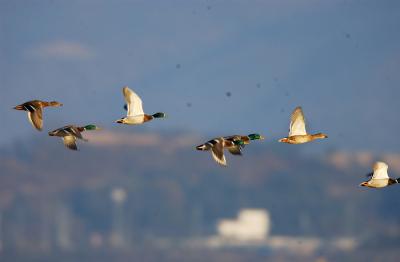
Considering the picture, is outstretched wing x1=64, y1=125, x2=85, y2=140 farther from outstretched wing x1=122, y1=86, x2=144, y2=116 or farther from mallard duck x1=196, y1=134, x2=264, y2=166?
mallard duck x1=196, y1=134, x2=264, y2=166

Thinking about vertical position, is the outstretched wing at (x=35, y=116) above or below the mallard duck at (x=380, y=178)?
above

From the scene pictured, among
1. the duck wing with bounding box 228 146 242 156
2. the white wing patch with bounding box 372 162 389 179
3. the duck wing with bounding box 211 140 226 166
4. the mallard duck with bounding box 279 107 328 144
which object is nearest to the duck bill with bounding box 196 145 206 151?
the duck wing with bounding box 211 140 226 166

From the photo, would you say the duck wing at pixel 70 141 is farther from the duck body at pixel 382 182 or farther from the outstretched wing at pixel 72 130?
the duck body at pixel 382 182

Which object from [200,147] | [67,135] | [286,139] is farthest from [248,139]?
[67,135]

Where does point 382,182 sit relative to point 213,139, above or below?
below

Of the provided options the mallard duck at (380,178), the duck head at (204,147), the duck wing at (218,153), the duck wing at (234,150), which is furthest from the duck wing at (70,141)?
the mallard duck at (380,178)

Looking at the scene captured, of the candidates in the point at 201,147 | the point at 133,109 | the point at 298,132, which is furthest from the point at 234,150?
the point at 133,109

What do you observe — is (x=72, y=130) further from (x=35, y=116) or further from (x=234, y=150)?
(x=234, y=150)
